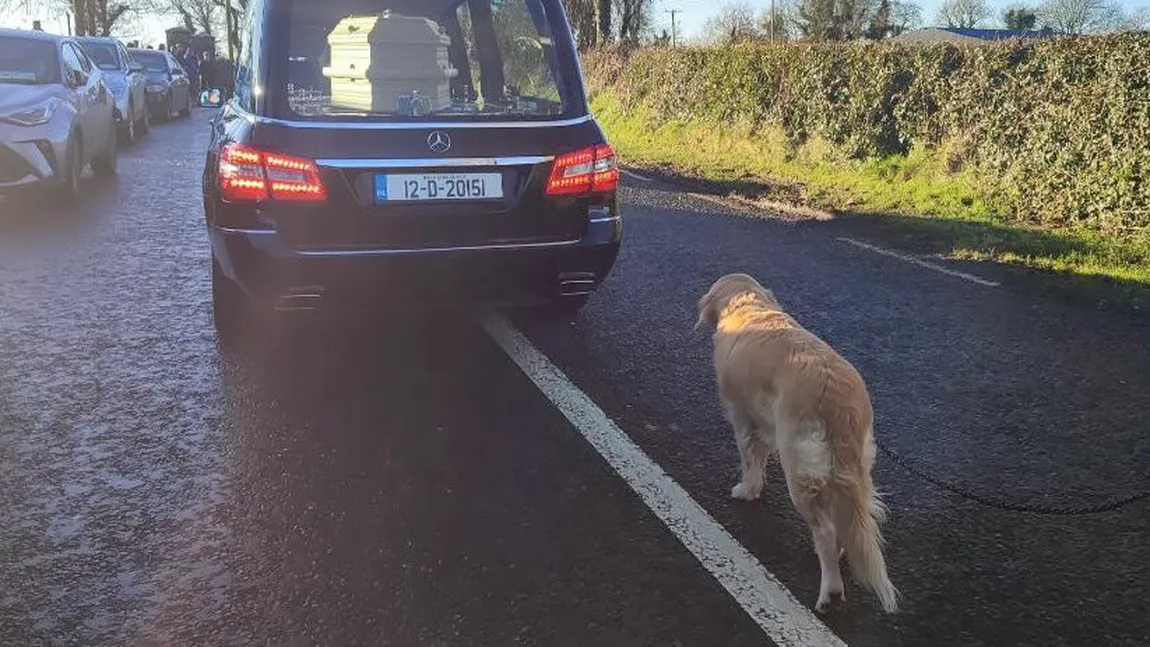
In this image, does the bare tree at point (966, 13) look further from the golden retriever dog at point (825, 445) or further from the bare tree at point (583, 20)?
the golden retriever dog at point (825, 445)

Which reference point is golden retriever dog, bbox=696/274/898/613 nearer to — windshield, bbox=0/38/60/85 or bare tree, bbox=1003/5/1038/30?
windshield, bbox=0/38/60/85

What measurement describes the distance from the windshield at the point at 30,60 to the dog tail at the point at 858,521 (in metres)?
10.4

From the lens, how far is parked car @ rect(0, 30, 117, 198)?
9.59 meters

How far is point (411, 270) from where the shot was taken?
4.56 meters

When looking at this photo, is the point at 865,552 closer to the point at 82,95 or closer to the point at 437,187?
the point at 437,187

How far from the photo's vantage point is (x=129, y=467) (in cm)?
378

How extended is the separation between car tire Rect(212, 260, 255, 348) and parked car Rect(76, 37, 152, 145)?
39.2ft

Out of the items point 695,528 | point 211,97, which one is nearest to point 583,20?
point 211,97

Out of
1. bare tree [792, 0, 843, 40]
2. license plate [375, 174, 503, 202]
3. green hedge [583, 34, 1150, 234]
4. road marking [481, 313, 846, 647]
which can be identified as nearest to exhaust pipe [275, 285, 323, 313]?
license plate [375, 174, 503, 202]

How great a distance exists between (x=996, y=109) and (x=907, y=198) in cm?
128

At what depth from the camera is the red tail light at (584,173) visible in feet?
15.6

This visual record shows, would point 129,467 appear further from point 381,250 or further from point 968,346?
point 968,346

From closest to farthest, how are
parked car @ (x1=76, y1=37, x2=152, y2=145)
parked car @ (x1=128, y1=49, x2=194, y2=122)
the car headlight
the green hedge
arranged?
the green hedge < the car headlight < parked car @ (x1=76, y1=37, x2=152, y2=145) < parked car @ (x1=128, y1=49, x2=194, y2=122)

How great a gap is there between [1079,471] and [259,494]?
3035 millimetres
